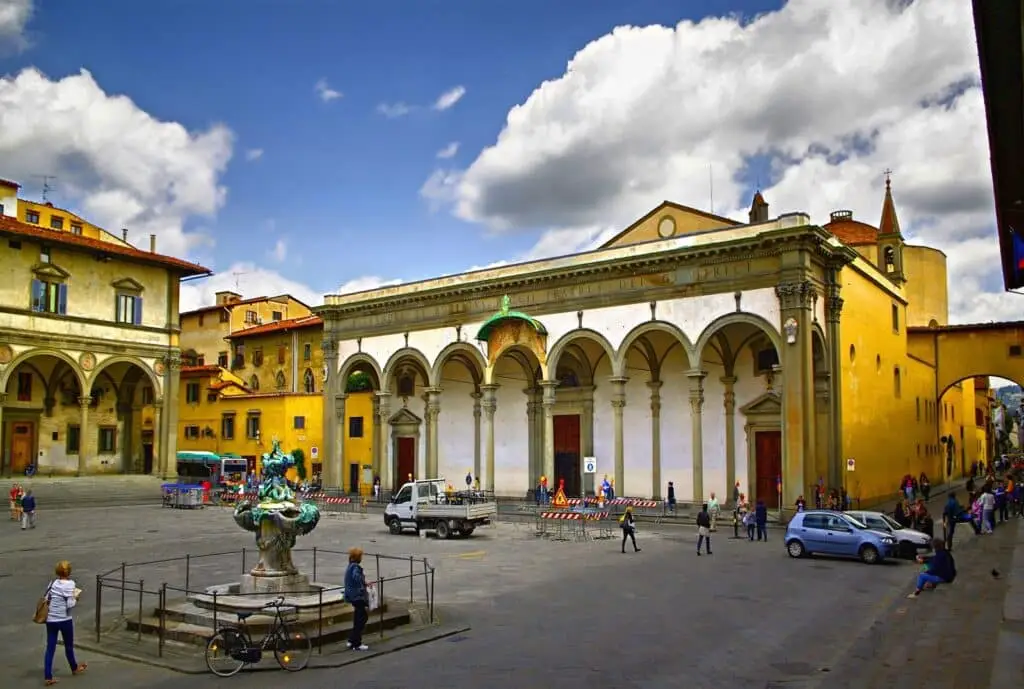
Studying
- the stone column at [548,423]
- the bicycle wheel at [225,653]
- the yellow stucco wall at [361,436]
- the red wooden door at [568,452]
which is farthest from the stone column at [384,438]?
the bicycle wheel at [225,653]

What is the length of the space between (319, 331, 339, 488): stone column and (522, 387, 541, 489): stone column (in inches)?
379

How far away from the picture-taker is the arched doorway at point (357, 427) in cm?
4222

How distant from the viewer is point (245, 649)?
9.99 metres

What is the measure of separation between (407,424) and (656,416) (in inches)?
550

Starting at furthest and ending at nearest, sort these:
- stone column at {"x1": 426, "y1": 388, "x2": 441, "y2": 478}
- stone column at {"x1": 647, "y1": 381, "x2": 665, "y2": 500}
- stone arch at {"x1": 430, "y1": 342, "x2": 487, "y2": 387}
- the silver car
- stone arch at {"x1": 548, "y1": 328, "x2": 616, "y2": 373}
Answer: stone column at {"x1": 426, "y1": 388, "x2": 441, "y2": 478} < stone arch at {"x1": 430, "y1": 342, "x2": 487, "y2": 387} < stone column at {"x1": 647, "y1": 381, "x2": 665, "y2": 500} < stone arch at {"x1": 548, "y1": 328, "x2": 616, "y2": 373} < the silver car

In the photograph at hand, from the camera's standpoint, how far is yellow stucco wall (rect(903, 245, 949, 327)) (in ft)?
171

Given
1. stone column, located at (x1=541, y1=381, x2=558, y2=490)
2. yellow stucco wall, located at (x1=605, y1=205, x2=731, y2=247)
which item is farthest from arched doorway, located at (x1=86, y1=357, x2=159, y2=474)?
yellow stucco wall, located at (x1=605, y1=205, x2=731, y2=247)

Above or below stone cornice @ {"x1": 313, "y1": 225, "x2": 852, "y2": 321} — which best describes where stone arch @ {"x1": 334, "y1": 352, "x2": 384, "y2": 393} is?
below

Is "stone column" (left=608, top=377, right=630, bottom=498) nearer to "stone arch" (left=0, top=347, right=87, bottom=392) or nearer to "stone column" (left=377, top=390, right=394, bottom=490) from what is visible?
"stone column" (left=377, top=390, right=394, bottom=490)

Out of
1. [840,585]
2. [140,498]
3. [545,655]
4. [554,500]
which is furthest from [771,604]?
[140,498]

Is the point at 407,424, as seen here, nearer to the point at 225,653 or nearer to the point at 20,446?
the point at 20,446

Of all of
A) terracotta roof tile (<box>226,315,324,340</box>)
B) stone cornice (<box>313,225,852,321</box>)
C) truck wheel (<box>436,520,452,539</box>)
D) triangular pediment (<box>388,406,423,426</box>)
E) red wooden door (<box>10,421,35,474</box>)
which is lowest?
truck wheel (<box>436,520,452,539</box>)

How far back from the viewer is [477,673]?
9.93 m

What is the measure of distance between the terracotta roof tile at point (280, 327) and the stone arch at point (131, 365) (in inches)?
412
